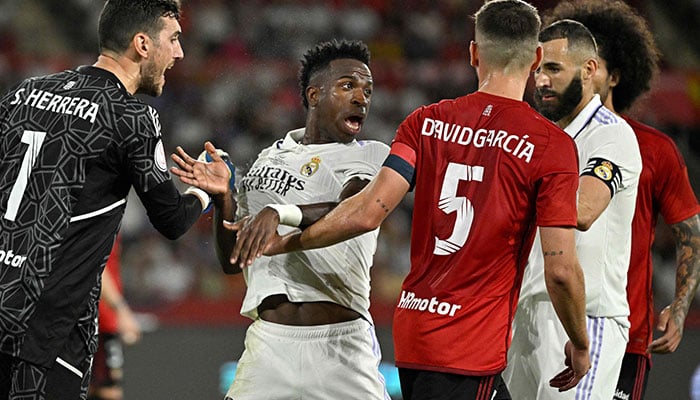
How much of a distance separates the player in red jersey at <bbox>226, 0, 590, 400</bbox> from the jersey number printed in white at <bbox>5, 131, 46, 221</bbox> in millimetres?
891

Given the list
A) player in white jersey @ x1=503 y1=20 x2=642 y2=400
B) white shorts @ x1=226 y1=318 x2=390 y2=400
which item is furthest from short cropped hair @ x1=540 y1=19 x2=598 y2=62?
white shorts @ x1=226 y1=318 x2=390 y2=400

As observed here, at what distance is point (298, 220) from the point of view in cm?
420

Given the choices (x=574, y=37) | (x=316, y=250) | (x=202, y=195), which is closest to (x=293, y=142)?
(x=316, y=250)

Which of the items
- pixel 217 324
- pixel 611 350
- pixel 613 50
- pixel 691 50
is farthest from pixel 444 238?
pixel 691 50

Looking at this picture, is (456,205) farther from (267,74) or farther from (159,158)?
(267,74)

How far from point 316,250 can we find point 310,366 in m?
0.56

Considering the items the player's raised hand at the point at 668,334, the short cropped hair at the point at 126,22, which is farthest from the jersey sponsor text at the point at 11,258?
the player's raised hand at the point at 668,334

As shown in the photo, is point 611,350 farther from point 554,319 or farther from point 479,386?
point 479,386

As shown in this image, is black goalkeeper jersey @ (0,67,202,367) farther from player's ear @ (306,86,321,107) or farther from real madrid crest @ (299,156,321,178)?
player's ear @ (306,86,321,107)

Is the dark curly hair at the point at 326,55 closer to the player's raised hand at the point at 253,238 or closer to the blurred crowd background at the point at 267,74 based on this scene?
the player's raised hand at the point at 253,238

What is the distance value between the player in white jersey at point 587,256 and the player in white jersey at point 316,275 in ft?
2.50

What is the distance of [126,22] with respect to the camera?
4270 mm

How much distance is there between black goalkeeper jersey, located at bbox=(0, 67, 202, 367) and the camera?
13.0 feet

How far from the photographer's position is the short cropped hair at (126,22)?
427 centimetres
